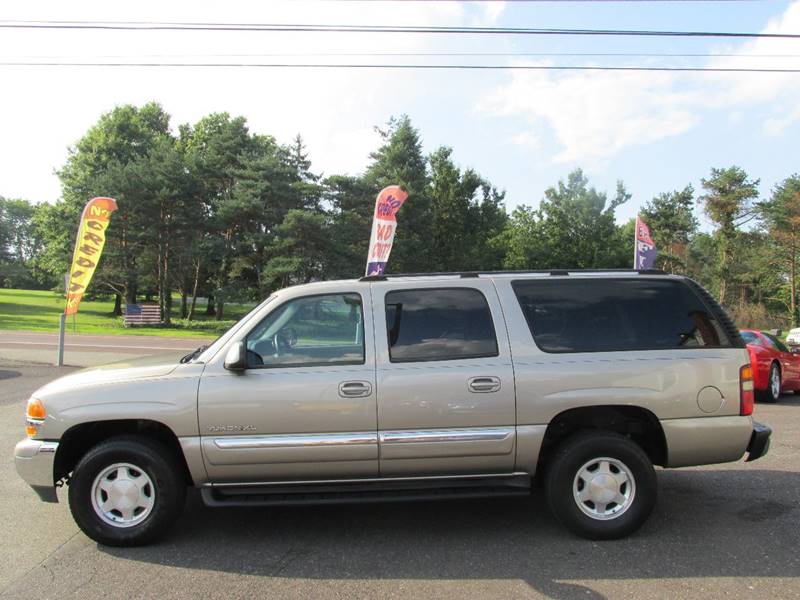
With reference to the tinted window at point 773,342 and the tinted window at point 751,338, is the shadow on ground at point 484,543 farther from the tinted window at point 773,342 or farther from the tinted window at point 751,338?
the tinted window at point 773,342

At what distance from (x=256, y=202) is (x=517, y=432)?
115 ft

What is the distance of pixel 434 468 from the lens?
4305 millimetres

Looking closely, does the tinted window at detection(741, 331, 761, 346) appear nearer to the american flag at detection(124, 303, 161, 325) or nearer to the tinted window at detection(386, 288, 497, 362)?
the tinted window at detection(386, 288, 497, 362)

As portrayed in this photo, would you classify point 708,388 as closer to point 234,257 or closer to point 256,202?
point 256,202

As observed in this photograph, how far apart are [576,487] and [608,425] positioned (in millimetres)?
641

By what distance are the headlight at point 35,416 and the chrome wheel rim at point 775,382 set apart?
38.2 ft

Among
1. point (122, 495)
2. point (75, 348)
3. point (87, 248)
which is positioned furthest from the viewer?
point (75, 348)

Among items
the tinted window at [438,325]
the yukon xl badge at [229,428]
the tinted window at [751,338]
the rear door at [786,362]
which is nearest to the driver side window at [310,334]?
the tinted window at [438,325]

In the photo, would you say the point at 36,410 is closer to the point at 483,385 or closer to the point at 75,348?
the point at 483,385

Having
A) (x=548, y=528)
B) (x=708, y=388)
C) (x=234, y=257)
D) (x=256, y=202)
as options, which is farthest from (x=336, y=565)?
(x=234, y=257)

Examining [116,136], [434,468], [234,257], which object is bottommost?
[434,468]

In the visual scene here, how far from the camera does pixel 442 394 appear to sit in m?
4.24

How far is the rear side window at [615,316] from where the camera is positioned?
4.51m

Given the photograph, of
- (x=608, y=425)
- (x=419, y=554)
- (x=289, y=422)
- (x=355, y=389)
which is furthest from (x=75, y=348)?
(x=608, y=425)
